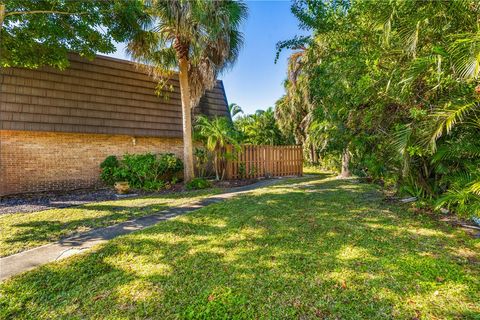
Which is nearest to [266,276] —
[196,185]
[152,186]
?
[196,185]

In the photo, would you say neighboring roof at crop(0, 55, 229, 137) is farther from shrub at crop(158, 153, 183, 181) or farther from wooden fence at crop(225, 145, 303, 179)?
wooden fence at crop(225, 145, 303, 179)

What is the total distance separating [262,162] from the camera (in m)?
11.8

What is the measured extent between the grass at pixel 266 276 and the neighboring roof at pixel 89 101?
266 inches

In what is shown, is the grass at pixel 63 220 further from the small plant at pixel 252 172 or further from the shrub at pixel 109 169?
the small plant at pixel 252 172

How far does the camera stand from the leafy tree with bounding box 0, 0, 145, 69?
19.0ft

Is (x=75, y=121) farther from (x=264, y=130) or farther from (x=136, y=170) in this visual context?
(x=264, y=130)

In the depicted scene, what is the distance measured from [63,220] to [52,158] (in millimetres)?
4921

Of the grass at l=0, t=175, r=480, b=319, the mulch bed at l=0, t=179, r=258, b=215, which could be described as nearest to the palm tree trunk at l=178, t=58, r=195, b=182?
the mulch bed at l=0, t=179, r=258, b=215

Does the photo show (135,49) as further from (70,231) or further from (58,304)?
(58,304)

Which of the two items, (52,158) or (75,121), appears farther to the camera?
(75,121)

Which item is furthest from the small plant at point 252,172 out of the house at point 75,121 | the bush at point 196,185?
the house at point 75,121

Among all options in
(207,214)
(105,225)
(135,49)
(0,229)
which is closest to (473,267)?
(207,214)

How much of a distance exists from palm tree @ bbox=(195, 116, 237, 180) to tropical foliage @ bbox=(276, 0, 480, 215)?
471 centimetres

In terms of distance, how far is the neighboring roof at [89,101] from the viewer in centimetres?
771
